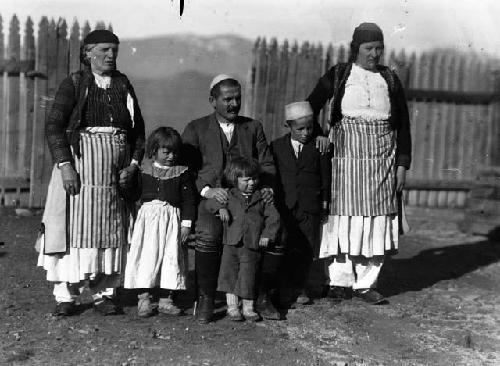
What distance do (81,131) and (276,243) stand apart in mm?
1581

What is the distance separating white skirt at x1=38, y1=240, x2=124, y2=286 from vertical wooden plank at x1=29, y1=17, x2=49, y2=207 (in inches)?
195

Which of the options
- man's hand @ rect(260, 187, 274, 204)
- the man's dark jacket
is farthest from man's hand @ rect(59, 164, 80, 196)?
man's hand @ rect(260, 187, 274, 204)

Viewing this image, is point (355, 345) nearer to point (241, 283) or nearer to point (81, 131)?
point (241, 283)

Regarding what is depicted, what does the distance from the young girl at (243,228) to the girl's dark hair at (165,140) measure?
1.35 feet

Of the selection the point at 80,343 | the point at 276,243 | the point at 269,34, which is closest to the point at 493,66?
the point at 276,243

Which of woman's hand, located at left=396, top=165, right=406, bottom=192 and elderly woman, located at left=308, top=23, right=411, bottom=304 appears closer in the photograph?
elderly woman, located at left=308, top=23, right=411, bottom=304

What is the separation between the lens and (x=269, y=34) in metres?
39.2

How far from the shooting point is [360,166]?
6531 millimetres

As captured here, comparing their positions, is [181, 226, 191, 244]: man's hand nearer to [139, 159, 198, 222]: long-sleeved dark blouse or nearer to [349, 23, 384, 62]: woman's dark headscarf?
[139, 159, 198, 222]: long-sleeved dark blouse

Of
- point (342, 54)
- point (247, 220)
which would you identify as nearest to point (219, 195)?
point (247, 220)

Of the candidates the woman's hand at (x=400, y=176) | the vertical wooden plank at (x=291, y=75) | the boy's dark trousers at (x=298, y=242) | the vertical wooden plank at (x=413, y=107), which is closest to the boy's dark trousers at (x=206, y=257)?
the boy's dark trousers at (x=298, y=242)

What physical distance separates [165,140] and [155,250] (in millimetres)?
768

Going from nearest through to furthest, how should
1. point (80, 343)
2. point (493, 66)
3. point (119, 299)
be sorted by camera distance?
point (80, 343), point (119, 299), point (493, 66)

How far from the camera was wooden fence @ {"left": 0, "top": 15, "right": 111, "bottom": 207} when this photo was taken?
413 inches
